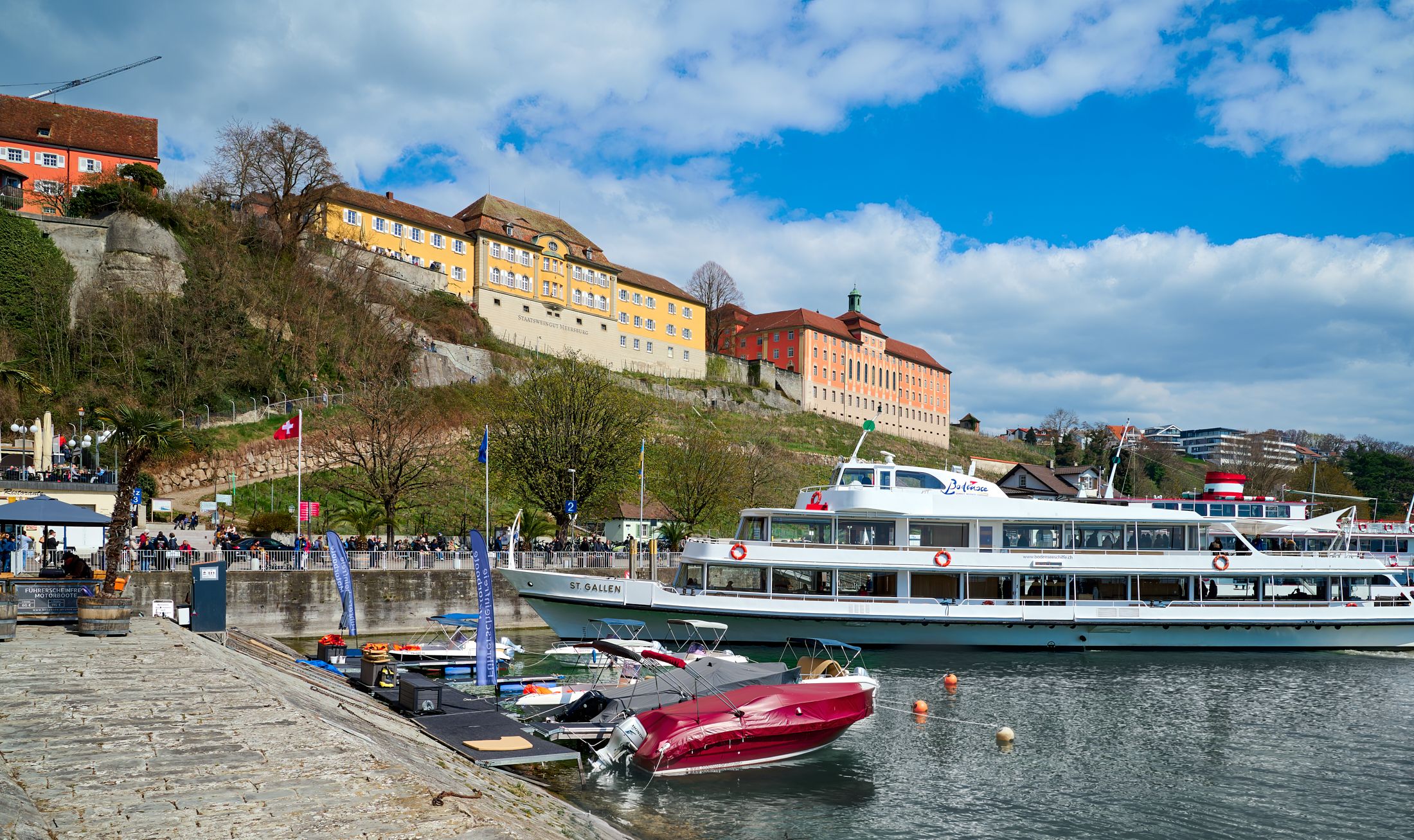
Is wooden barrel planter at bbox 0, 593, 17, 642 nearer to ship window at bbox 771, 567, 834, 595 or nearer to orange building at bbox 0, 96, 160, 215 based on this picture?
ship window at bbox 771, 567, 834, 595

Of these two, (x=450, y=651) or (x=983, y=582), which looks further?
(x=983, y=582)

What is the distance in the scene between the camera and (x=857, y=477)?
35750mm

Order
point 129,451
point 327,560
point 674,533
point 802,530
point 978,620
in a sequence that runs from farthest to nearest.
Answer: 1. point 674,533
2. point 327,560
3. point 802,530
4. point 978,620
5. point 129,451

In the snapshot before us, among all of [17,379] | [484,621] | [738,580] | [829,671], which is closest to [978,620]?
[738,580]

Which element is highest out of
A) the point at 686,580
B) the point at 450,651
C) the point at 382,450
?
the point at 382,450

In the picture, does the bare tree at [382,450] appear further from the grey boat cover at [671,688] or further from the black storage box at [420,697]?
the grey boat cover at [671,688]

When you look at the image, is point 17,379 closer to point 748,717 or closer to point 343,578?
point 343,578

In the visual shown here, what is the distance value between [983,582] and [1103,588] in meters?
4.62

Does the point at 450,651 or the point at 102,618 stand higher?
the point at 102,618

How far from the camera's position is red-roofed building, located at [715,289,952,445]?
11581 cm

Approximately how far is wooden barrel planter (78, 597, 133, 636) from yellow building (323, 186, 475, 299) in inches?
2139

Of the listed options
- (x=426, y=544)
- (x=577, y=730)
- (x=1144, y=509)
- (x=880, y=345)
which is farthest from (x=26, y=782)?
(x=880, y=345)

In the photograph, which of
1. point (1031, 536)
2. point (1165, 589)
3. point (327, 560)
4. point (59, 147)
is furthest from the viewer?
point (59, 147)

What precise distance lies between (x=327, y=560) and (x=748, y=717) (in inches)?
903
